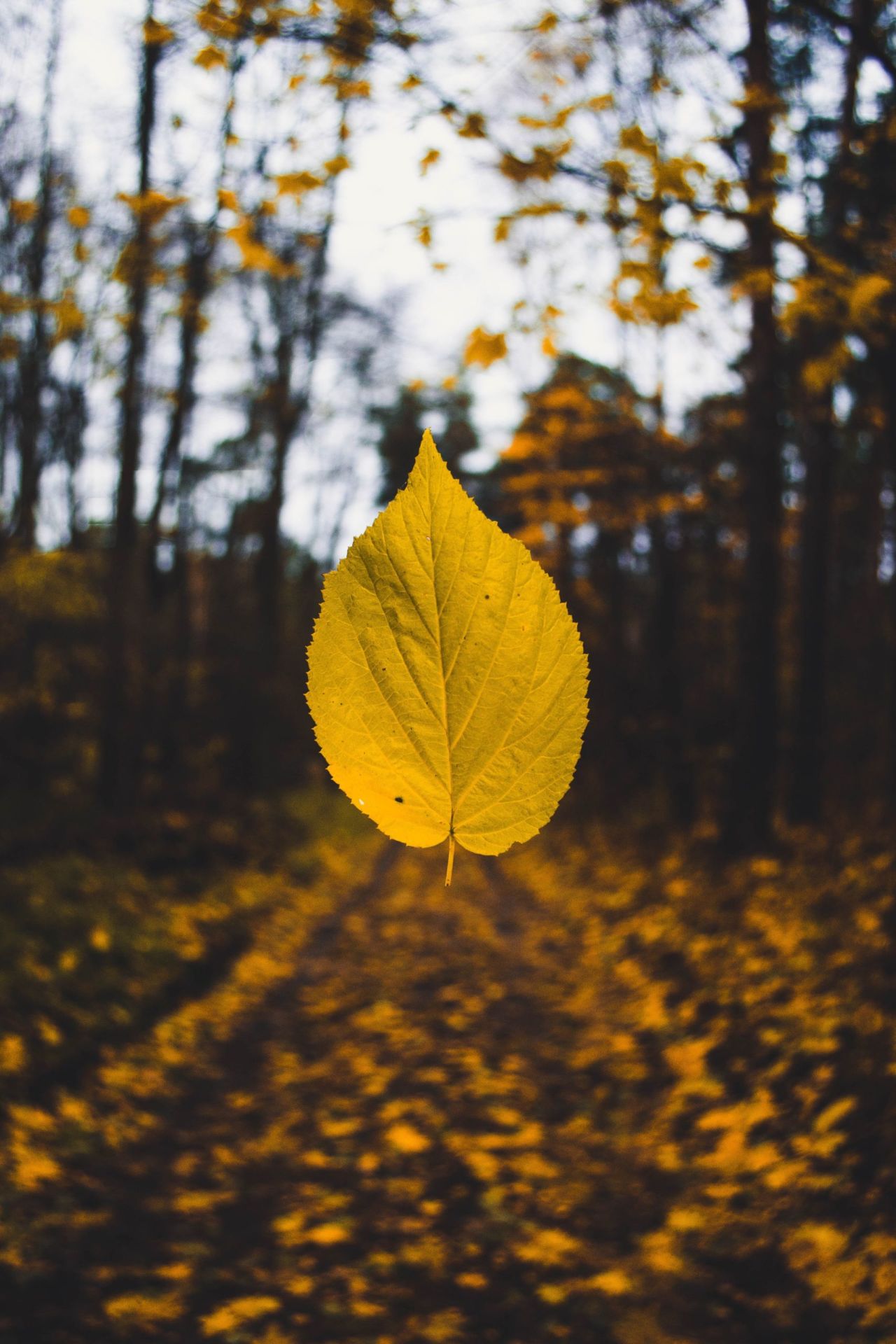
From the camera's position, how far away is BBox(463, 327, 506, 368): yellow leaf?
430cm

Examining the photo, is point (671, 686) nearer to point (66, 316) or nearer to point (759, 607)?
point (759, 607)

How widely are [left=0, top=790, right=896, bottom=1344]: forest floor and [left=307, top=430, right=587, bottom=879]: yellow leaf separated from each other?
11.6 ft

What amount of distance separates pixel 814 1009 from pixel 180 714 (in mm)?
8270

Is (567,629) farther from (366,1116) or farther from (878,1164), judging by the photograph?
(366,1116)

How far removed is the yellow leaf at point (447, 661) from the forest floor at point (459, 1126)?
11.6 feet

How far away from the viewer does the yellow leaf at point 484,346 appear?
4297 millimetres

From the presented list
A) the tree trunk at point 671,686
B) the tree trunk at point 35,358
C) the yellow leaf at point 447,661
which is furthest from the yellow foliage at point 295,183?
the tree trunk at point 671,686

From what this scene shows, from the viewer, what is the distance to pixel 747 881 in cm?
714

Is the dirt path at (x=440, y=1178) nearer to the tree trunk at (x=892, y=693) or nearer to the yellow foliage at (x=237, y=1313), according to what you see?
the yellow foliage at (x=237, y=1313)

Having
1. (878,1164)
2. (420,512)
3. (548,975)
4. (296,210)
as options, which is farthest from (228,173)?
(548,975)

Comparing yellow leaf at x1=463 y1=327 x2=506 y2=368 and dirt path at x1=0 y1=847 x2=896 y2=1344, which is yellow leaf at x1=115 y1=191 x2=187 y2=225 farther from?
dirt path at x1=0 y1=847 x2=896 y2=1344

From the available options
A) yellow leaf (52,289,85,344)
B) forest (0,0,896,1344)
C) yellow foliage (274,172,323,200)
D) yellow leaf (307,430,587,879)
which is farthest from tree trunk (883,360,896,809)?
yellow leaf (307,430,587,879)

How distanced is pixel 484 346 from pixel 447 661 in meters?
4.38

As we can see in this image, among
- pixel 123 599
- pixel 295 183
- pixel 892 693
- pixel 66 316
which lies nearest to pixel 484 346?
pixel 295 183
